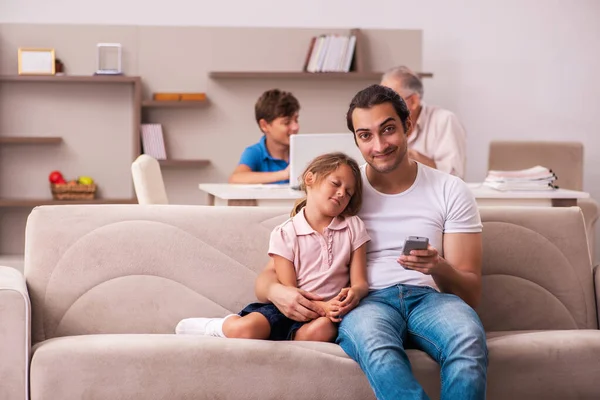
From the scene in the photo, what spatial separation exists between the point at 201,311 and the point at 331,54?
380 cm

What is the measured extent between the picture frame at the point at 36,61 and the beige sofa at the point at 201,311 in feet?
11.6

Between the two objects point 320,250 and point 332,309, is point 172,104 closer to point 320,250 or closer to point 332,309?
point 320,250

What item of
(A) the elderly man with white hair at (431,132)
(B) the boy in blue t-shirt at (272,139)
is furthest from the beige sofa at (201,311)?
(B) the boy in blue t-shirt at (272,139)

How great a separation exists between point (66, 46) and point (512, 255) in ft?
13.8

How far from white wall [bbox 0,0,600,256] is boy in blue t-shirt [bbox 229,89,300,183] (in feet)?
7.09

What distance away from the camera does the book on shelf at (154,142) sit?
6.05m

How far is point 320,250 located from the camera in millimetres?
2451

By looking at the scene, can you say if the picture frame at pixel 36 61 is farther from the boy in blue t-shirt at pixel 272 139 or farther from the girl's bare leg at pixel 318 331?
the girl's bare leg at pixel 318 331

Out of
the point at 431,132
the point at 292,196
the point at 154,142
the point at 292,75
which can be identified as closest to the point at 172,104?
the point at 154,142

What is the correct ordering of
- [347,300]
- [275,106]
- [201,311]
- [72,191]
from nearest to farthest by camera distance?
[347,300], [201,311], [275,106], [72,191]

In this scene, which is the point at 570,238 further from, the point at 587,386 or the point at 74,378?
the point at 74,378

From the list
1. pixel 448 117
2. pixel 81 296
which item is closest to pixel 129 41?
pixel 448 117

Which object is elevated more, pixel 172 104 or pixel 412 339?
pixel 172 104

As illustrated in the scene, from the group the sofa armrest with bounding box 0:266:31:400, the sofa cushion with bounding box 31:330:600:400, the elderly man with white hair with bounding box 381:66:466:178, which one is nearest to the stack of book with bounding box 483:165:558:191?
the elderly man with white hair with bounding box 381:66:466:178
